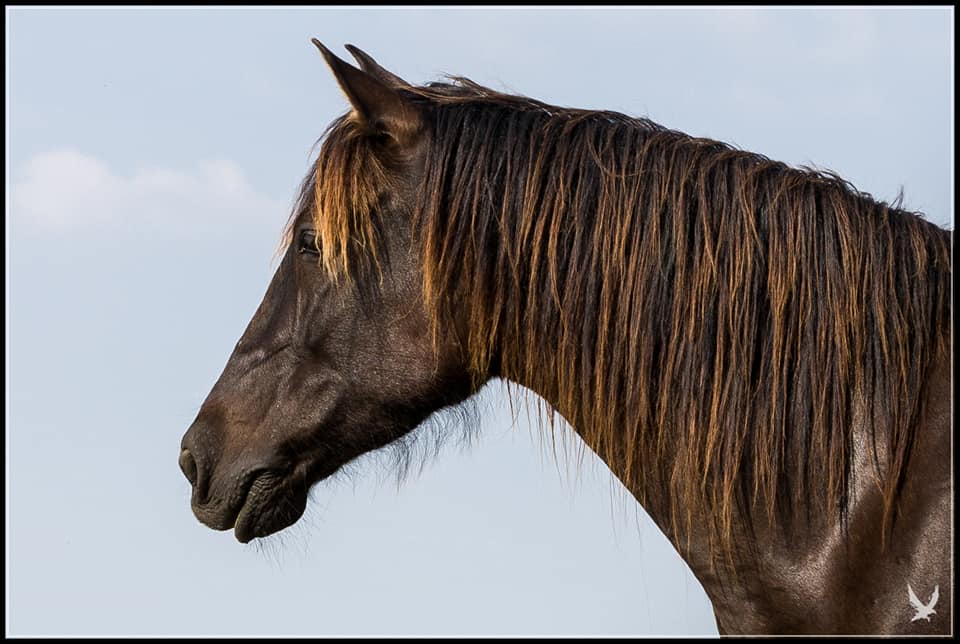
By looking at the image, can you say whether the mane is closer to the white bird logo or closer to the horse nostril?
the white bird logo

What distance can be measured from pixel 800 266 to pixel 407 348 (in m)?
1.41

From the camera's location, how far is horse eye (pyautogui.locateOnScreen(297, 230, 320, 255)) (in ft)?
13.4

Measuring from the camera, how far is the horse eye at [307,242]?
13.4ft

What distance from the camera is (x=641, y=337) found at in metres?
3.54

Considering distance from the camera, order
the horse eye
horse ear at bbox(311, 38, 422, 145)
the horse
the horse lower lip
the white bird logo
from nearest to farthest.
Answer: the white bird logo, the horse, horse ear at bbox(311, 38, 422, 145), the horse eye, the horse lower lip

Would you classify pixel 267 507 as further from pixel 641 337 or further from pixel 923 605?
pixel 923 605

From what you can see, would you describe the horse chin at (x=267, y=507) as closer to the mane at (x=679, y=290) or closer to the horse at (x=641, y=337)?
the horse at (x=641, y=337)

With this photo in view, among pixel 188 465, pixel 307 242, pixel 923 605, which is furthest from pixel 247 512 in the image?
Result: pixel 923 605

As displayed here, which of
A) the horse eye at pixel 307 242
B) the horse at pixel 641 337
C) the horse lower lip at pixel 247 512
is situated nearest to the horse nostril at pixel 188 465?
the horse at pixel 641 337

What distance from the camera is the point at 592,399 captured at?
3670mm

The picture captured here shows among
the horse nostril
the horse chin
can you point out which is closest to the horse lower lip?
the horse chin

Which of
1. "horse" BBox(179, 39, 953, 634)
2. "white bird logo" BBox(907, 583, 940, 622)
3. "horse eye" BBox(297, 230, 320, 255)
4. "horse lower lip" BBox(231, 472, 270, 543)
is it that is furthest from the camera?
"horse lower lip" BBox(231, 472, 270, 543)

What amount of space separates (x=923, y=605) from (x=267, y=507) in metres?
2.37

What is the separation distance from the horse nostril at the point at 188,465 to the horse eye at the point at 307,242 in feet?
3.04
